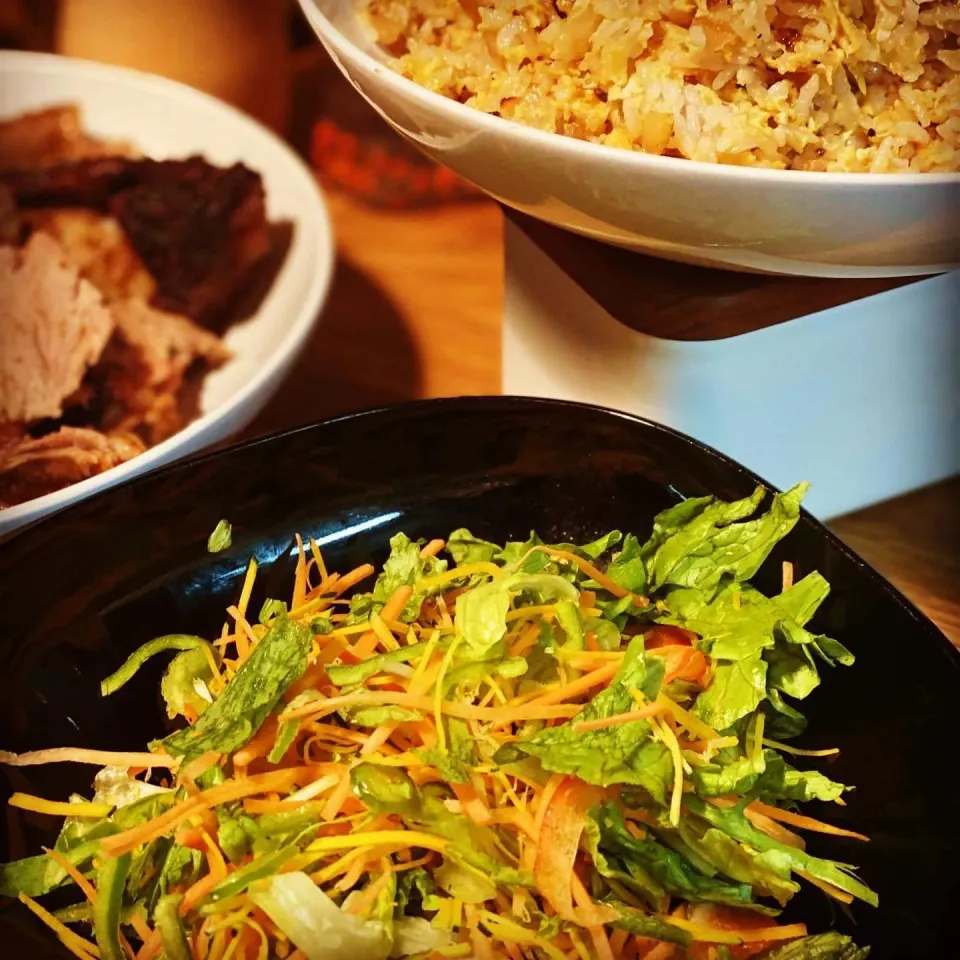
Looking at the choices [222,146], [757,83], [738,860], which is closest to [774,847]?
[738,860]

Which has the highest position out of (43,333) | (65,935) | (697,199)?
(697,199)

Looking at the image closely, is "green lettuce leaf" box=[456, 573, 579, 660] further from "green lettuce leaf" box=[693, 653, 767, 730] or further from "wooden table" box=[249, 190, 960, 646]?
"wooden table" box=[249, 190, 960, 646]

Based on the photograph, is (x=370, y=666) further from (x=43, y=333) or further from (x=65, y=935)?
(x=43, y=333)

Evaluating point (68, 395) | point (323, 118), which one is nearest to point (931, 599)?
point (68, 395)

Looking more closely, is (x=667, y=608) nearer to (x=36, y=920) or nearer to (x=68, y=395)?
(x=36, y=920)

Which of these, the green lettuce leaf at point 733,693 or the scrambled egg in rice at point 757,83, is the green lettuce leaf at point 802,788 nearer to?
the green lettuce leaf at point 733,693

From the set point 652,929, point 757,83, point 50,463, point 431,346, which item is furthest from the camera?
point 431,346
